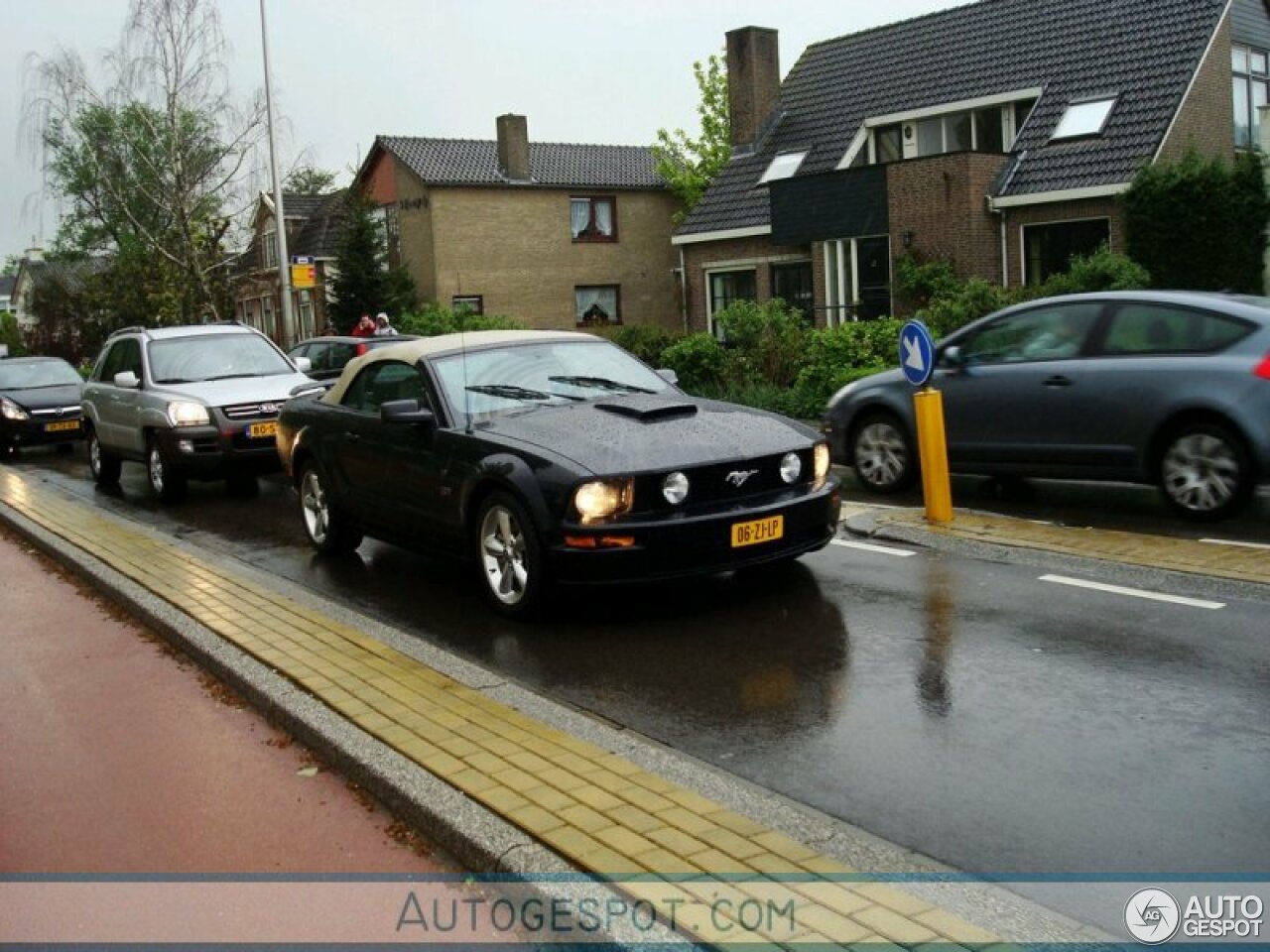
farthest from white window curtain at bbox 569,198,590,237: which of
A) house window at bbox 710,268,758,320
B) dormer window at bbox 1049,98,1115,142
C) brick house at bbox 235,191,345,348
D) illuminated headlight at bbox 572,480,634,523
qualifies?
illuminated headlight at bbox 572,480,634,523

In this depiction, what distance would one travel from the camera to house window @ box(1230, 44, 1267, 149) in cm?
2686

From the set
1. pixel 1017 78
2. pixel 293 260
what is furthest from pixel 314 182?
pixel 1017 78

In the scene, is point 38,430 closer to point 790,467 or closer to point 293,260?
point 790,467

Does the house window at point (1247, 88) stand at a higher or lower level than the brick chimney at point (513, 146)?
lower

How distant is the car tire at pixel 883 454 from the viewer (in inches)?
433

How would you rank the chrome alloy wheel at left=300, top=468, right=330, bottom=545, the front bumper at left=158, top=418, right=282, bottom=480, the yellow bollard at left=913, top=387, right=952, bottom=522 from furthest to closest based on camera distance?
the front bumper at left=158, top=418, right=282, bottom=480
the chrome alloy wheel at left=300, top=468, right=330, bottom=545
the yellow bollard at left=913, top=387, right=952, bottom=522

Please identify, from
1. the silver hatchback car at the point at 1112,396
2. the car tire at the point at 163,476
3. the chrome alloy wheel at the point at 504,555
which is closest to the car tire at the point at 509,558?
the chrome alloy wheel at the point at 504,555

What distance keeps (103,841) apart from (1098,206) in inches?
917

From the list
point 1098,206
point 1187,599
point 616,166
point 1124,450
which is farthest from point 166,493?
point 616,166

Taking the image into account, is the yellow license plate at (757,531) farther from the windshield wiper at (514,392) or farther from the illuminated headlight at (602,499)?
the windshield wiper at (514,392)

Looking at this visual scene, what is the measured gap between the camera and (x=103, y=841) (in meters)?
4.56

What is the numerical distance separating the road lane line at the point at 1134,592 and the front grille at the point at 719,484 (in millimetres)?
1646

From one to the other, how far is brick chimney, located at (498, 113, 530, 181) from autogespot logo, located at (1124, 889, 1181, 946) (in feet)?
134

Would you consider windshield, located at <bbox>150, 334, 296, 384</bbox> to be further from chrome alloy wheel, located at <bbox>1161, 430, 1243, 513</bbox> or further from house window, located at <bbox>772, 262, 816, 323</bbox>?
house window, located at <bbox>772, 262, 816, 323</bbox>
